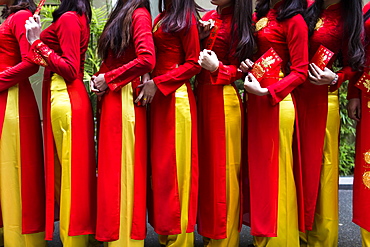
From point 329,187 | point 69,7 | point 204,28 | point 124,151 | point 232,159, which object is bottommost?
point 329,187

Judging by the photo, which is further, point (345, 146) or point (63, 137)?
point (345, 146)

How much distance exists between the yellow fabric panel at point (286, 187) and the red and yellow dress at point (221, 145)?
272 millimetres

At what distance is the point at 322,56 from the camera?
8.99 ft

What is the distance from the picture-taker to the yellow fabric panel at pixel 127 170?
2697mm

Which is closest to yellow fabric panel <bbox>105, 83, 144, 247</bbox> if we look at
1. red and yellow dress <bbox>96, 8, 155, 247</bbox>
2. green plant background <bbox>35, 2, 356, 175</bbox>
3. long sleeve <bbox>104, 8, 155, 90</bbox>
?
red and yellow dress <bbox>96, 8, 155, 247</bbox>

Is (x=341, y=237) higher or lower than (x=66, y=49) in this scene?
lower

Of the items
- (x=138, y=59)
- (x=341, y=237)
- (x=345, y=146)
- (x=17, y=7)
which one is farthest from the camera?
(x=345, y=146)

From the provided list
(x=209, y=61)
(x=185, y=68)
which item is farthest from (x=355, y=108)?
(x=185, y=68)

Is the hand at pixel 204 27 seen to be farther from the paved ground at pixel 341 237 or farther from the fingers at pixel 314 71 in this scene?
the paved ground at pixel 341 237

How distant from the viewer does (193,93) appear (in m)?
2.94

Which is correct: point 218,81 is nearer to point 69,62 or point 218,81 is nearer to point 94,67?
point 69,62

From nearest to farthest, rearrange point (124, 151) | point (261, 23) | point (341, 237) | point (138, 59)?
point (138, 59) < point (124, 151) < point (261, 23) < point (341, 237)

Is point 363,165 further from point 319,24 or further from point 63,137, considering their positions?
point 63,137

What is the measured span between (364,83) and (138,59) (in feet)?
4.41
